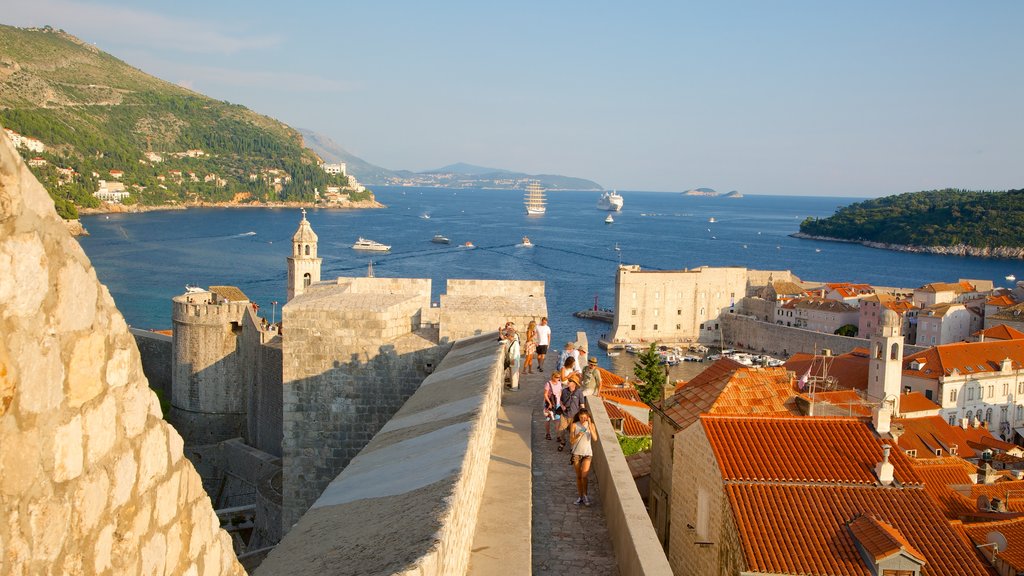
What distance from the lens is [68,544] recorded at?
2.11m

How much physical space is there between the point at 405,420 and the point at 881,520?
718cm

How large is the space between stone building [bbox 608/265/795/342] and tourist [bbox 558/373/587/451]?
53715 millimetres

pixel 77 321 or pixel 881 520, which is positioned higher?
pixel 77 321

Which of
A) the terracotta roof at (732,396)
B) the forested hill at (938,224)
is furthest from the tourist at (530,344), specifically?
the forested hill at (938,224)

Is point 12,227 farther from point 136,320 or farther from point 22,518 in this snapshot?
point 136,320

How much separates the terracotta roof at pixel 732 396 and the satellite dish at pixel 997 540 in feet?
11.4

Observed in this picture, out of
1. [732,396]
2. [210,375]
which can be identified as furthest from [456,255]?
[732,396]

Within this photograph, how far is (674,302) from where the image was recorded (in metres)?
65.4

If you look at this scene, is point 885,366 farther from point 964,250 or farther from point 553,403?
point 964,250

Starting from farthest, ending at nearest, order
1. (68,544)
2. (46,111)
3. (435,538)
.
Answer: (46,111)
(435,538)
(68,544)

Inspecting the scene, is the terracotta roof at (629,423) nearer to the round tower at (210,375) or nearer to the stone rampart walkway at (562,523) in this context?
the stone rampart walkway at (562,523)

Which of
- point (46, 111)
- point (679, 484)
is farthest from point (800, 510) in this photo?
point (46, 111)

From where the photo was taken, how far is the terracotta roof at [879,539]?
1043 centimetres

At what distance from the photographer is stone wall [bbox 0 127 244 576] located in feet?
6.39
